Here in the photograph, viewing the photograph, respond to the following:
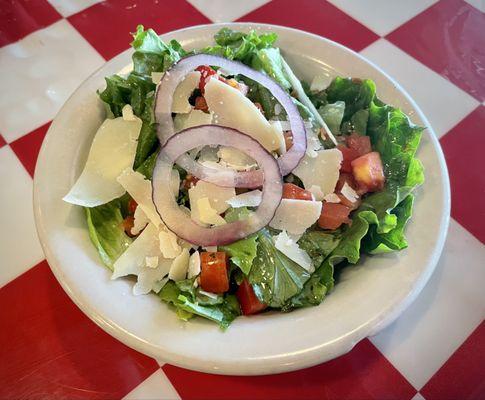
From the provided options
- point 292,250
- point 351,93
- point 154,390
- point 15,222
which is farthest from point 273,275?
point 15,222

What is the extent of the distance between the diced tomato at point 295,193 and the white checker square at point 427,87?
2.31 ft

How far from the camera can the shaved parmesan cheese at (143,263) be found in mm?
1059

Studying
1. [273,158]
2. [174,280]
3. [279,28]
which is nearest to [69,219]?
[174,280]

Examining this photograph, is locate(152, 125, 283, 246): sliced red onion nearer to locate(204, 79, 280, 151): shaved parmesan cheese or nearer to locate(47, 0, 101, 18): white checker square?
locate(204, 79, 280, 151): shaved parmesan cheese

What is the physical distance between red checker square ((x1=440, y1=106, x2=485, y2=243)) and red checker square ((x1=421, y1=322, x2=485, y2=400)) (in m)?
0.34

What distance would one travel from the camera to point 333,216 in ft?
3.75

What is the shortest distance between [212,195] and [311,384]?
509mm

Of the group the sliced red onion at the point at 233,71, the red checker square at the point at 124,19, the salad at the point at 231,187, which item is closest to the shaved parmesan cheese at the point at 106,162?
the salad at the point at 231,187

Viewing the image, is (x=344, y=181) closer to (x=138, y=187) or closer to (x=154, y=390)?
(x=138, y=187)

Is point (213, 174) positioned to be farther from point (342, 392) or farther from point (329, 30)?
point (329, 30)

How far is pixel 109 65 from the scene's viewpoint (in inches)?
53.8

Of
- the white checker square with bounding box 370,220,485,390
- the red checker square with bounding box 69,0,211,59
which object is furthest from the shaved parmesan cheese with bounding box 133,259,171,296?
the red checker square with bounding box 69,0,211,59

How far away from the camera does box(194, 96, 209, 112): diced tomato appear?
119cm

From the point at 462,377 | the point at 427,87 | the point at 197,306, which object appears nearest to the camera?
the point at 197,306
